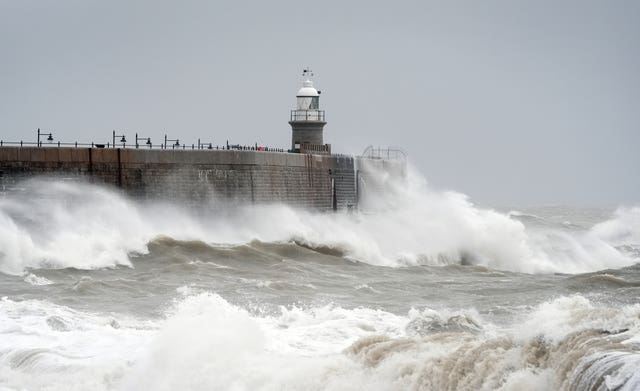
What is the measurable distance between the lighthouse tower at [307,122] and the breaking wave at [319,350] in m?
21.3

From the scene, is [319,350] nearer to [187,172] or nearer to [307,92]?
[187,172]

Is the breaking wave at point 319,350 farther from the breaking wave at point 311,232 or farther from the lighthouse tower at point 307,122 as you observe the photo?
the lighthouse tower at point 307,122

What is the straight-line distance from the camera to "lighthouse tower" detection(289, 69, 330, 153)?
36.1 metres

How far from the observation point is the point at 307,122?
36125mm

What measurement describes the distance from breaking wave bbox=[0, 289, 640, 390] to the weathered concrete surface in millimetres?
6798

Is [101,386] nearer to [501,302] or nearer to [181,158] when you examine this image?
[501,302]

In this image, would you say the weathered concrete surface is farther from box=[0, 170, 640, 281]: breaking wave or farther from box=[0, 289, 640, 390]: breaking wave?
box=[0, 289, 640, 390]: breaking wave

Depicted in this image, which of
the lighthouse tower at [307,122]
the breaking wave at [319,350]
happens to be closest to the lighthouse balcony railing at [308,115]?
the lighthouse tower at [307,122]

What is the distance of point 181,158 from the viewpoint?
2372 cm

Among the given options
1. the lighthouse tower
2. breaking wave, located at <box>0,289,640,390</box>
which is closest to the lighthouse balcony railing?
the lighthouse tower

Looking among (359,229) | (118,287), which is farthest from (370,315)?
(359,229)

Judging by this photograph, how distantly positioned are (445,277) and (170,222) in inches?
237

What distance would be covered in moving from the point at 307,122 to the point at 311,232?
1000cm

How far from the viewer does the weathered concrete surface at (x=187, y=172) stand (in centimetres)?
2100
